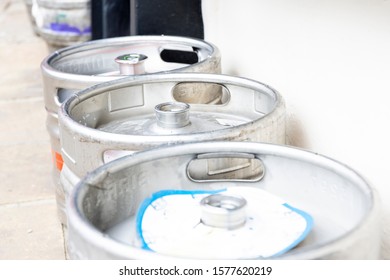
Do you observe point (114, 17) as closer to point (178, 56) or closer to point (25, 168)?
point (25, 168)

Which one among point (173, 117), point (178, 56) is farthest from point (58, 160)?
→ point (173, 117)

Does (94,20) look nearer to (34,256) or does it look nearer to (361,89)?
(34,256)

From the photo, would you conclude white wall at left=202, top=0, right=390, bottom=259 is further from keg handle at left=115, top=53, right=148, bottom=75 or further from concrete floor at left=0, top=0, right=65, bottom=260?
concrete floor at left=0, top=0, right=65, bottom=260

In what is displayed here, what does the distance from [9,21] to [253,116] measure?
236 inches

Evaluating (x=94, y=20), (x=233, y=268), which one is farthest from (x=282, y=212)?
(x=94, y=20)

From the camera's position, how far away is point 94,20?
13.6 feet

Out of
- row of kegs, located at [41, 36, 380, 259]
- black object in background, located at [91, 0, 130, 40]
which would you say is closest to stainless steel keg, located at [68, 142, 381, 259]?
row of kegs, located at [41, 36, 380, 259]

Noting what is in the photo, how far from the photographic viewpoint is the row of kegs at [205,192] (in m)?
1.19

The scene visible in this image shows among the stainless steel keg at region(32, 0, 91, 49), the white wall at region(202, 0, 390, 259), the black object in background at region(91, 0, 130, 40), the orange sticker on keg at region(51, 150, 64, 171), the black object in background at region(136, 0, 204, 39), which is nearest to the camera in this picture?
the white wall at region(202, 0, 390, 259)

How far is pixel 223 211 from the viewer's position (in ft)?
4.16

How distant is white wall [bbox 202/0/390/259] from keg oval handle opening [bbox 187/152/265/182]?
289 millimetres

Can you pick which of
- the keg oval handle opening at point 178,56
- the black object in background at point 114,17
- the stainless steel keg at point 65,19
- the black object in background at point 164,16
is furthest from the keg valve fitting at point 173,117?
the stainless steel keg at point 65,19

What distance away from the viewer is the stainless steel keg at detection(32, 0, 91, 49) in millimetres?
4473

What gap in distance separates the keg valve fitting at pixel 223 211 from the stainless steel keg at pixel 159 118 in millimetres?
231
